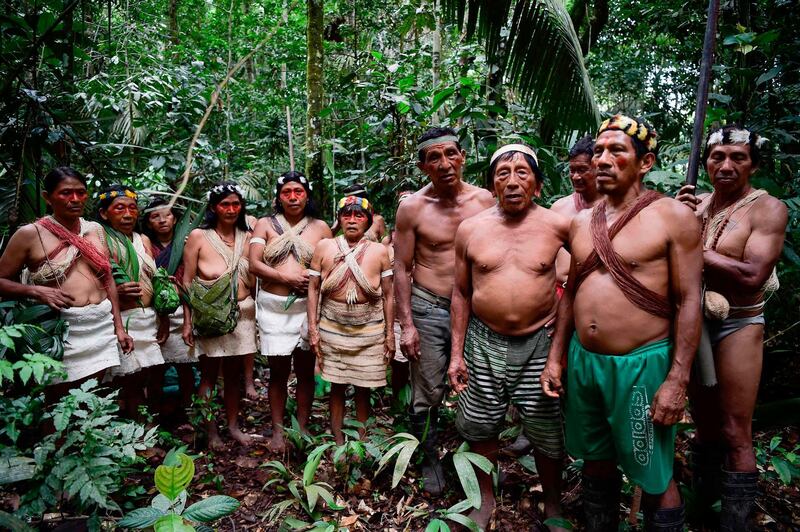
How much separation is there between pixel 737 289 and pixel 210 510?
2.79 meters

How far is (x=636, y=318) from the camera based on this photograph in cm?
232

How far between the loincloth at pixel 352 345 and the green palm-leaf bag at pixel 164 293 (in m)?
1.11

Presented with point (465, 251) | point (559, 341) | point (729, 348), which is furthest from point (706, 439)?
point (465, 251)

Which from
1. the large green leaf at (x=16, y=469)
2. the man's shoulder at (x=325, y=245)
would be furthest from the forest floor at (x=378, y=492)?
the man's shoulder at (x=325, y=245)

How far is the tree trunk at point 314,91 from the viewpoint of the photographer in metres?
5.58

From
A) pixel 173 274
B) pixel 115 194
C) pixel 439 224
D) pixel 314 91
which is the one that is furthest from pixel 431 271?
pixel 314 91

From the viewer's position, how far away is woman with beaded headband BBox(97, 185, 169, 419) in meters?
3.70

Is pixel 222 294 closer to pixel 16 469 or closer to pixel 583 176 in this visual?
pixel 16 469

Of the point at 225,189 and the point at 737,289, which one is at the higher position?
the point at 225,189

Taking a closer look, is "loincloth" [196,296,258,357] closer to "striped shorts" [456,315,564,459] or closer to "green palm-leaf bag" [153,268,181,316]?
"green palm-leaf bag" [153,268,181,316]

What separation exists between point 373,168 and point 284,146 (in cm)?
305

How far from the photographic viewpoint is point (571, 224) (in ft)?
8.86

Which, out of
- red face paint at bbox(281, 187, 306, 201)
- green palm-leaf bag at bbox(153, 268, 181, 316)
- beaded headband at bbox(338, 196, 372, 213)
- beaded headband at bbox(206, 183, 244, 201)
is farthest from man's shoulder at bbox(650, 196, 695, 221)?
green palm-leaf bag at bbox(153, 268, 181, 316)

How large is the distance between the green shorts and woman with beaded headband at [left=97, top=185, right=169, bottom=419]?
3.00 metres
